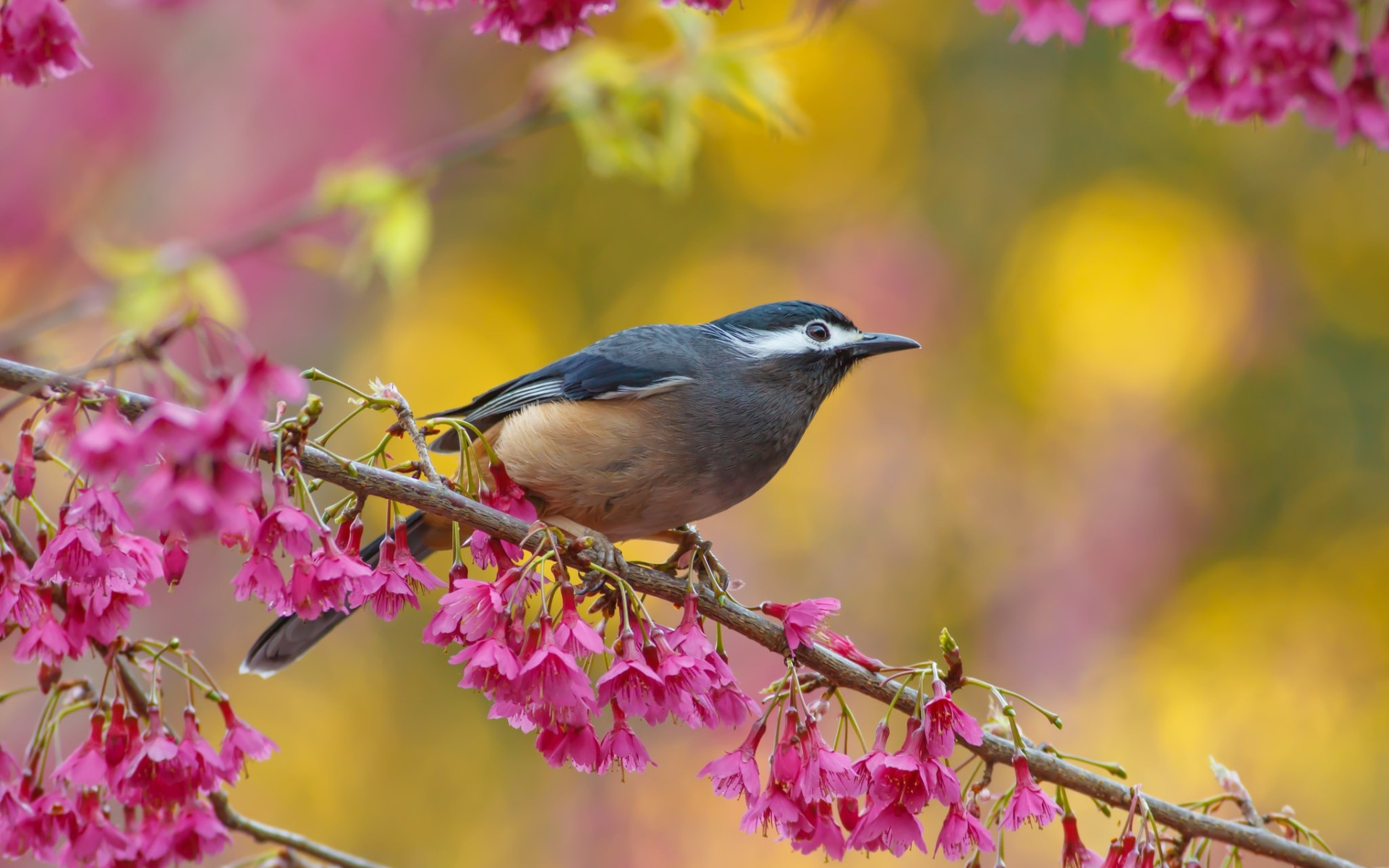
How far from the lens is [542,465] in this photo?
153 inches

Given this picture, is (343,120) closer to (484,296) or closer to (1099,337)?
(484,296)

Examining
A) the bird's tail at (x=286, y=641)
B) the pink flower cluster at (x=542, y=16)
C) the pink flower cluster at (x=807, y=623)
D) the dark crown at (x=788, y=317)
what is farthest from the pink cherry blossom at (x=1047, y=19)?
the bird's tail at (x=286, y=641)

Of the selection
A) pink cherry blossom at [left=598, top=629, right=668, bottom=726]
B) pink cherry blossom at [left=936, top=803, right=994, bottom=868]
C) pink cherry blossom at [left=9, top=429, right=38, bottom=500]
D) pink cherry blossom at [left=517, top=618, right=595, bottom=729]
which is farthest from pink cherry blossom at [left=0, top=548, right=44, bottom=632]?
pink cherry blossom at [left=936, top=803, right=994, bottom=868]

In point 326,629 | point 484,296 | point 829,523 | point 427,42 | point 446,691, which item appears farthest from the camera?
point 484,296

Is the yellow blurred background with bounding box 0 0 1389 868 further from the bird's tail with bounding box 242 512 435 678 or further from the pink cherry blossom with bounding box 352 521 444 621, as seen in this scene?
the pink cherry blossom with bounding box 352 521 444 621

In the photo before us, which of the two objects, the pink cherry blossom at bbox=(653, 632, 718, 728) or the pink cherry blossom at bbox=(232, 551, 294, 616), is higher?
the pink cherry blossom at bbox=(232, 551, 294, 616)

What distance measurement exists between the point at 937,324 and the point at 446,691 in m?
5.38

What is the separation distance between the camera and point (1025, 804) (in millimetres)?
2533

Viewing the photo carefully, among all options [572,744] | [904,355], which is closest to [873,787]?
[572,744]

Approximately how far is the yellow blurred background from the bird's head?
4542mm

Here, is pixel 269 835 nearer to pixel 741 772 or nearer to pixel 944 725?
pixel 741 772

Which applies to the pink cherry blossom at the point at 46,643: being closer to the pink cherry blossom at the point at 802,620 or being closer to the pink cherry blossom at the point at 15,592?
the pink cherry blossom at the point at 15,592

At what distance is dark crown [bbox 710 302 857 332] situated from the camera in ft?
14.8

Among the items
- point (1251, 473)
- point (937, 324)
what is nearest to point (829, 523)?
point (937, 324)
